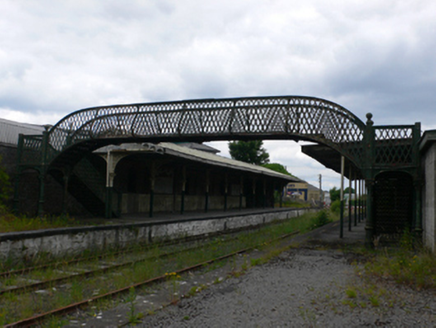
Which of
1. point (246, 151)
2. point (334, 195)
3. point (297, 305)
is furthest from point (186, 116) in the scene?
point (334, 195)

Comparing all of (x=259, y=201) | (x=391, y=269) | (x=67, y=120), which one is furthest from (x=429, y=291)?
(x=259, y=201)

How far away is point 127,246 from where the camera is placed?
1246 centimetres

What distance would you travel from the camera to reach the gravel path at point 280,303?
539 centimetres

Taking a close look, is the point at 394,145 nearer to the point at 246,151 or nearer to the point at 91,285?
the point at 91,285

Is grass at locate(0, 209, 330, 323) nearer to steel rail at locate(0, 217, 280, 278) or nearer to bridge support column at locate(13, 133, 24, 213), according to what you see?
steel rail at locate(0, 217, 280, 278)

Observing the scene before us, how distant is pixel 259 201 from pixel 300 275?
92.2ft

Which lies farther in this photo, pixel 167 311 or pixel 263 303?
pixel 263 303

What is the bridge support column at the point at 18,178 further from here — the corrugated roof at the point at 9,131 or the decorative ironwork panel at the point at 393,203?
the decorative ironwork panel at the point at 393,203

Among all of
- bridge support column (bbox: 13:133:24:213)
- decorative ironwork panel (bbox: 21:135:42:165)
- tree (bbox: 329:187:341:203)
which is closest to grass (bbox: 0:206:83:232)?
bridge support column (bbox: 13:133:24:213)

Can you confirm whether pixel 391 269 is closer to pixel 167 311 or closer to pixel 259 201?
pixel 167 311

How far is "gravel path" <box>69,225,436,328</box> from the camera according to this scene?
17.7 ft

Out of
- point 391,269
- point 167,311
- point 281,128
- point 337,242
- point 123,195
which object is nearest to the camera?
point 167,311

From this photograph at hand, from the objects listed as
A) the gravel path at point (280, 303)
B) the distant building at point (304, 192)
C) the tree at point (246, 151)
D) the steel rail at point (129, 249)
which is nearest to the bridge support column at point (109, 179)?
the steel rail at point (129, 249)

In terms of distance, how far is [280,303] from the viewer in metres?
6.27
